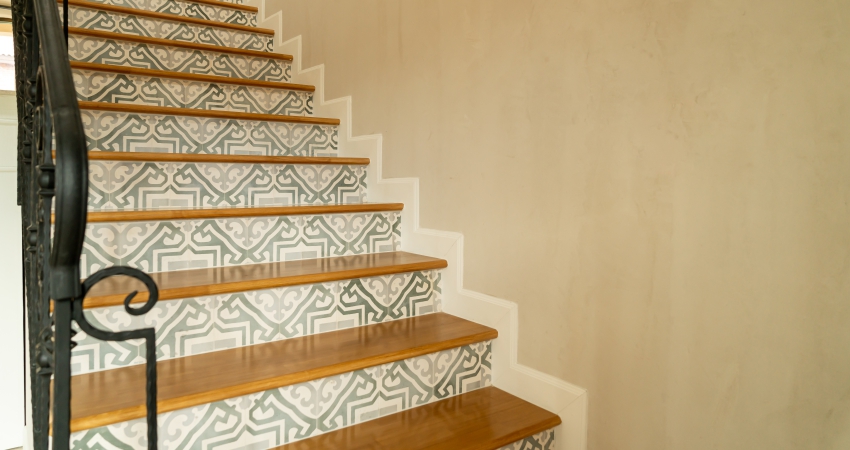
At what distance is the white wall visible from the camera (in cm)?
391

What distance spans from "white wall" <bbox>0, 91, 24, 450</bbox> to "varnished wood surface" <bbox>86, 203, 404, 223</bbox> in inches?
122

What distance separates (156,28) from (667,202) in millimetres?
2800

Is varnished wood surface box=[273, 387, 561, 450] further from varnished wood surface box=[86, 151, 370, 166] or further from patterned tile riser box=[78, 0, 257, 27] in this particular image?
patterned tile riser box=[78, 0, 257, 27]

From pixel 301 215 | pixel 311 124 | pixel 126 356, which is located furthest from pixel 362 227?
pixel 126 356

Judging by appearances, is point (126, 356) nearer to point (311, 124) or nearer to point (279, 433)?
point (279, 433)

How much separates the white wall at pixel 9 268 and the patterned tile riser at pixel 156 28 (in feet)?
5.88

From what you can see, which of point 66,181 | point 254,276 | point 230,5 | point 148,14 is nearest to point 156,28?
point 148,14

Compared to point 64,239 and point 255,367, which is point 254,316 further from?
point 64,239

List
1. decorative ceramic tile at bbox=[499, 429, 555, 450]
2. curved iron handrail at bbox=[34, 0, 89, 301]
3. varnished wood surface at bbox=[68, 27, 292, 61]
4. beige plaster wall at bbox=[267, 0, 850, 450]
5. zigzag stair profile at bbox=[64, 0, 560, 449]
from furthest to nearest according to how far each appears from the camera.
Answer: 1. varnished wood surface at bbox=[68, 27, 292, 61]
2. decorative ceramic tile at bbox=[499, 429, 555, 450]
3. zigzag stair profile at bbox=[64, 0, 560, 449]
4. beige plaster wall at bbox=[267, 0, 850, 450]
5. curved iron handrail at bbox=[34, 0, 89, 301]

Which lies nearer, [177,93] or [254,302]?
[254,302]

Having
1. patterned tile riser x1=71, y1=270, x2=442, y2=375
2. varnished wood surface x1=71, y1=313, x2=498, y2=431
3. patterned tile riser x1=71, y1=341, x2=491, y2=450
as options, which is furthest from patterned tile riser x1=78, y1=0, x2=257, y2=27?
patterned tile riser x1=71, y1=341, x2=491, y2=450

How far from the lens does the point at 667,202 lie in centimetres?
133

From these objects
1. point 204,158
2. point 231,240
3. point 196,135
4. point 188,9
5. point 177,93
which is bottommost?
point 231,240

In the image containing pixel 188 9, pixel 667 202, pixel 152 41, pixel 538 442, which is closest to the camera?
pixel 667 202
